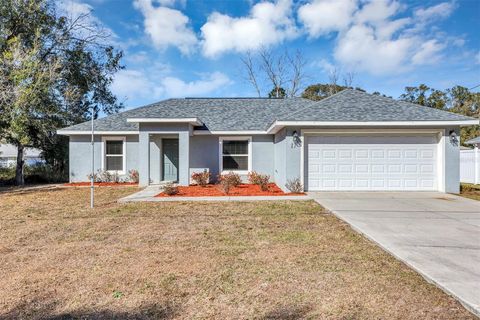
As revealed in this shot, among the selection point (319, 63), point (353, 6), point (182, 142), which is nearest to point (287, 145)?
point (182, 142)

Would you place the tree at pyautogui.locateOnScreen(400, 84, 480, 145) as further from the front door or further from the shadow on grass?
the shadow on grass

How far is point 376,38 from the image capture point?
64.0 ft

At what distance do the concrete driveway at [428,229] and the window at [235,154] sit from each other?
16.6ft

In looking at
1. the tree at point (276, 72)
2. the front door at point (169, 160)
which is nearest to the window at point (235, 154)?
the front door at point (169, 160)

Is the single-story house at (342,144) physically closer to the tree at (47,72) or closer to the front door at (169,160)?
the front door at (169,160)

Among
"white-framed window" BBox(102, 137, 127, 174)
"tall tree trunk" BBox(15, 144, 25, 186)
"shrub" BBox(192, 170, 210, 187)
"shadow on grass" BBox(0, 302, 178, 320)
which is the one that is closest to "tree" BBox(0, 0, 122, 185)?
"tall tree trunk" BBox(15, 144, 25, 186)

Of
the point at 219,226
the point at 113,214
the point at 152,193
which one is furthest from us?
the point at 152,193

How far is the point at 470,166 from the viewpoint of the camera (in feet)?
55.6

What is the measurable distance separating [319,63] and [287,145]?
21.9 m

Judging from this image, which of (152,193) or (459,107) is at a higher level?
(459,107)

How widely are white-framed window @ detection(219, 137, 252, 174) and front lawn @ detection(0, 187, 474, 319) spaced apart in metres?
7.81

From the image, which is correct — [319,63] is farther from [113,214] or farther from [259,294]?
[259,294]

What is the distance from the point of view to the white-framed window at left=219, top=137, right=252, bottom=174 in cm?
1506

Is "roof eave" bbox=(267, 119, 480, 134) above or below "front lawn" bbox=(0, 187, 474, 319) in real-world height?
above
